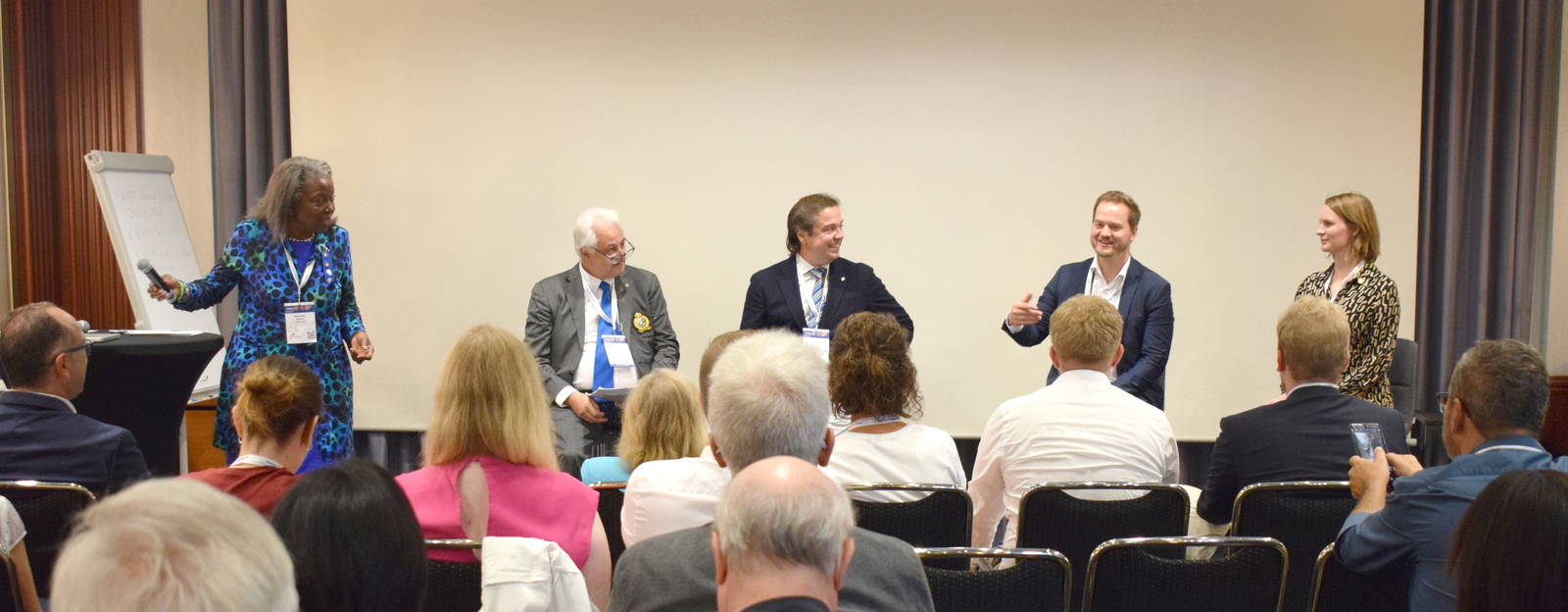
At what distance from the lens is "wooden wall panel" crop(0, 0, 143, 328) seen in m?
5.60

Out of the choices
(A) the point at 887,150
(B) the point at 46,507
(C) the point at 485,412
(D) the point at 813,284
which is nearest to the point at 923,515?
(C) the point at 485,412

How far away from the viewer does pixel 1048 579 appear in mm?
1951

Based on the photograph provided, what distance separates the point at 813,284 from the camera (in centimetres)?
438

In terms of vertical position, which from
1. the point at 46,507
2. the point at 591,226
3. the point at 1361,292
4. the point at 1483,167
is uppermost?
the point at 1483,167

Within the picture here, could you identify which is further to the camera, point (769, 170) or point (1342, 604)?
point (769, 170)

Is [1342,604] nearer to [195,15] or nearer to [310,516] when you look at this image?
[310,516]

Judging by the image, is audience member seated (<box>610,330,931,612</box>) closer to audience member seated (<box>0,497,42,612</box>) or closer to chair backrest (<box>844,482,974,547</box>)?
chair backrest (<box>844,482,974,547</box>)

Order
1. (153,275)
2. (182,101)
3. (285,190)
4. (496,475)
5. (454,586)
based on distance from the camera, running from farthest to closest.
Answer: 1. (182,101)
2. (285,190)
3. (153,275)
4. (496,475)
5. (454,586)

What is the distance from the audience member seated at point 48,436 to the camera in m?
2.49

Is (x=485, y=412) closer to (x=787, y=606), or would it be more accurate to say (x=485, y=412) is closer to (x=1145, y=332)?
(x=787, y=606)

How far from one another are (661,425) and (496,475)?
1.93 feet

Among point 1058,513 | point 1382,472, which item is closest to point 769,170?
point 1058,513

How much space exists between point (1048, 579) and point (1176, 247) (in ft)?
11.8

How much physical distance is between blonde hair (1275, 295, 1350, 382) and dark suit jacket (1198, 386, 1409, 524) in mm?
57
